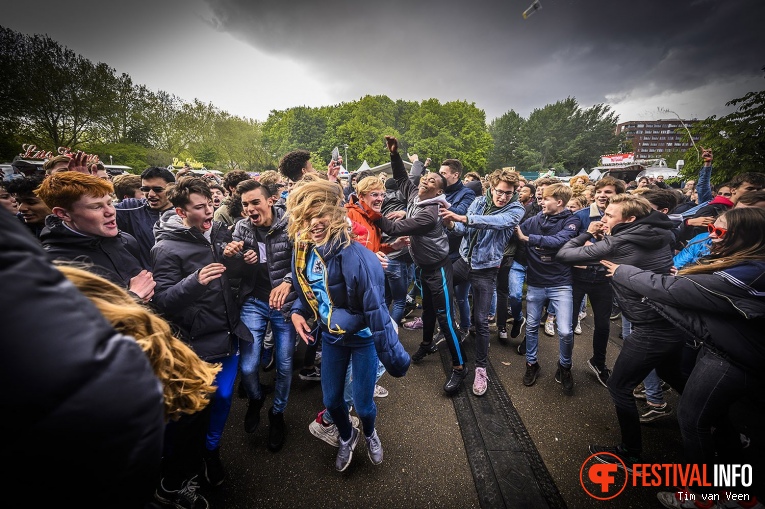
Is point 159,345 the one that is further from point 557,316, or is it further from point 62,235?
point 557,316

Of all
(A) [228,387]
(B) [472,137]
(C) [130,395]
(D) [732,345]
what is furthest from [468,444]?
(B) [472,137]

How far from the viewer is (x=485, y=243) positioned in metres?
3.79

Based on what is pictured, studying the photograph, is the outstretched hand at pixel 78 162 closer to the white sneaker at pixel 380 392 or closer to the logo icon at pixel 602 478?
the white sneaker at pixel 380 392

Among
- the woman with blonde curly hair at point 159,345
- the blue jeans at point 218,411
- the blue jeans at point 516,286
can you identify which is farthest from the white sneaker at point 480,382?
the woman with blonde curly hair at point 159,345

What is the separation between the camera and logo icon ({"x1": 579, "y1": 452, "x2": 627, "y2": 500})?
2336 millimetres

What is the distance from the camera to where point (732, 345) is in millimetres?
1858

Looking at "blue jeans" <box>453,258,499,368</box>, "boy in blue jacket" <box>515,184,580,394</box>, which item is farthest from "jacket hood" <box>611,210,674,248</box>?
"blue jeans" <box>453,258,499,368</box>

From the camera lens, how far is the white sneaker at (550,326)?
486 centimetres

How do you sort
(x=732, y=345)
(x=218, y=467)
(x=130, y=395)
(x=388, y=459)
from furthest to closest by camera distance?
1. (x=388, y=459)
2. (x=218, y=467)
3. (x=732, y=345)
4. (x=130, y=395)

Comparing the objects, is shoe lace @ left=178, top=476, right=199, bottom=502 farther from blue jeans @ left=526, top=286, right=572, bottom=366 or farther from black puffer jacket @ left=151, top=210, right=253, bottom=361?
blue jeans @ left=526, top=286, right=572, bottom=366

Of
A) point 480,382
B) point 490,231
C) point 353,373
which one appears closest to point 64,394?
point 353,373

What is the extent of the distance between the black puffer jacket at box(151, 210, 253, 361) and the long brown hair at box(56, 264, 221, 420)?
1.21 m

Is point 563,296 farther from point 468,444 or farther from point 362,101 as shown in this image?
point 362,101

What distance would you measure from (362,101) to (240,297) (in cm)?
4438
